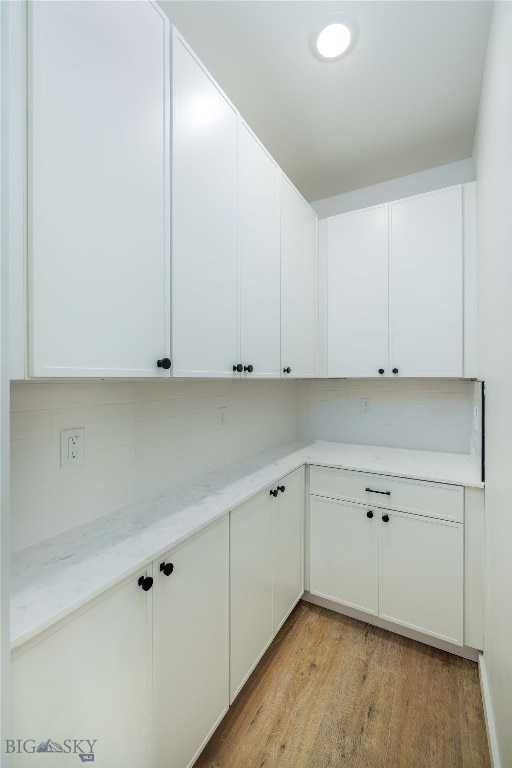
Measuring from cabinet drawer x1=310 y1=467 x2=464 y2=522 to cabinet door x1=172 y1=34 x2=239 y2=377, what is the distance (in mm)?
1029

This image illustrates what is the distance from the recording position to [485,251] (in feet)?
5.10

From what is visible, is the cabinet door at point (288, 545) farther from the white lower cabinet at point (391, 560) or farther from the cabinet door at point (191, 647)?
the cabinet door at point (191, 647)

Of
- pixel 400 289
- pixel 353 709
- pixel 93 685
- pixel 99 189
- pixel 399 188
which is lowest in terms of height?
pixel 353 709

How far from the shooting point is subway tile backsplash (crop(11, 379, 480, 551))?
1041 mm

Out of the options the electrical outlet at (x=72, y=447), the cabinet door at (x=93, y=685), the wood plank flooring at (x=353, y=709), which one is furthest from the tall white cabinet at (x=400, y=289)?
the cabinet door at (x=93, y=685)

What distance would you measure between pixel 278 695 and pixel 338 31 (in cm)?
282

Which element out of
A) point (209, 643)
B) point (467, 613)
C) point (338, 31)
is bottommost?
point (467, 613)

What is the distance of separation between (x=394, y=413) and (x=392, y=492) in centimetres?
73

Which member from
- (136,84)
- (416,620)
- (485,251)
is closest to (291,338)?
(485,251)

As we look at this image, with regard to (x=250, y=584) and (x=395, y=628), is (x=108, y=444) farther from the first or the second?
(x=395, y=628)

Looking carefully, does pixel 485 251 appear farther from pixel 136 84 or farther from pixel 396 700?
pixel 396 700

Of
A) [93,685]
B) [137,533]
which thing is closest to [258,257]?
[137,533]

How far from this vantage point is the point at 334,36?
139cm

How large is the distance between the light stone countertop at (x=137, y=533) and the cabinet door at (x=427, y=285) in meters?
0.62
